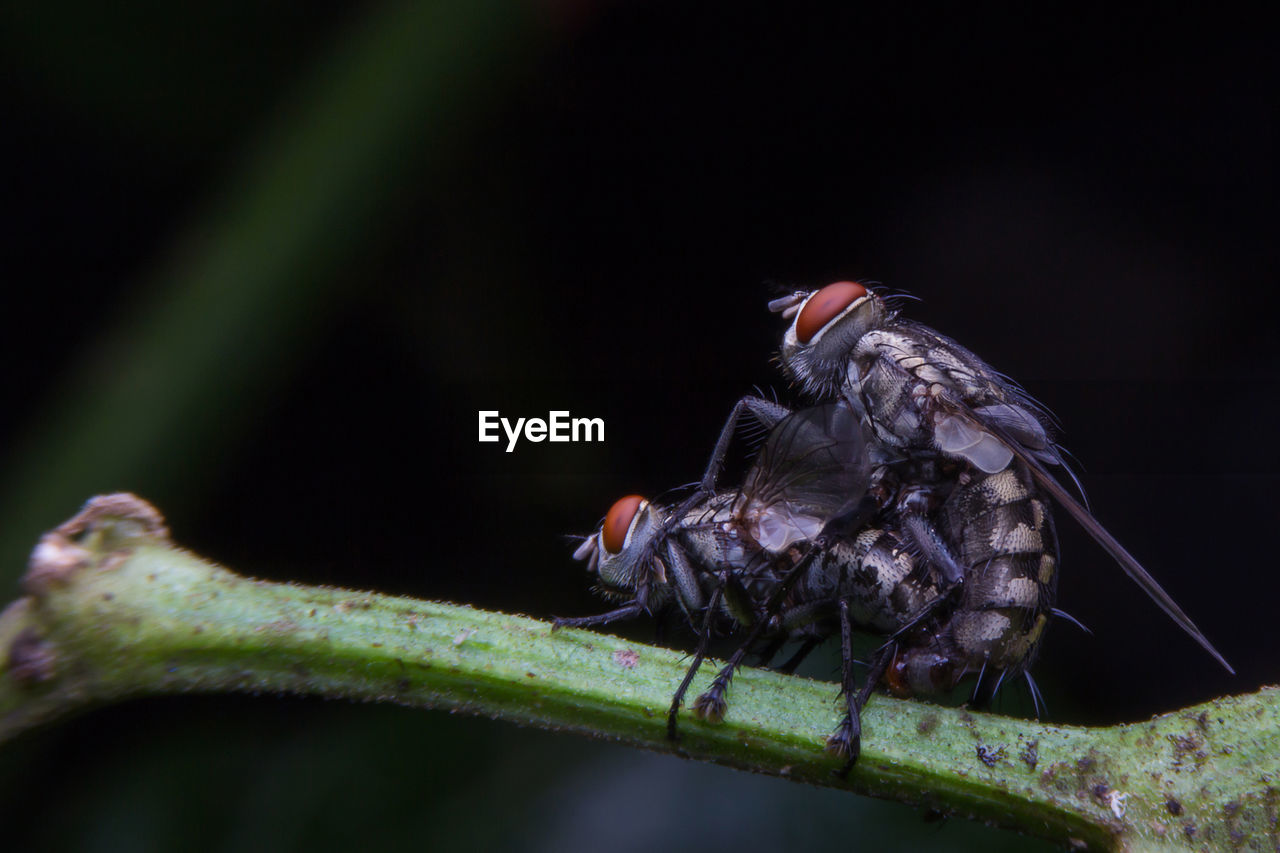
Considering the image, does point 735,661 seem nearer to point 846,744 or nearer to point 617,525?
point 846,744

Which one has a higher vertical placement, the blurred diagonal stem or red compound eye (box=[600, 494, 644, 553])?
the blurred diagonal stem

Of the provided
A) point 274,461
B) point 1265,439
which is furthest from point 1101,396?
point 274,461

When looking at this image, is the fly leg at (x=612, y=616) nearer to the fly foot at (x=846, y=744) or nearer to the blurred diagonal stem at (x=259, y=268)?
the fly foot at (x=846, y=744)

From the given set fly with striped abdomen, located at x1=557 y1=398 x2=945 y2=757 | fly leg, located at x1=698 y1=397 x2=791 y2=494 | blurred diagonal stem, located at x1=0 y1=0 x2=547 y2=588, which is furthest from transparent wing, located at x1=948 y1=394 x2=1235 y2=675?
blurred diagonal stem, located at x1=0 y1=0 x2=547 y2=588

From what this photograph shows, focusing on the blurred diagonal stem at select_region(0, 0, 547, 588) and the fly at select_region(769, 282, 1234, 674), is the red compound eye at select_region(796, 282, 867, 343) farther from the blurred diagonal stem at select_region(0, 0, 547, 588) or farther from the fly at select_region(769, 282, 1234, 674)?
the blurred diagonal stem at select_region(0, 0, 547, 588)

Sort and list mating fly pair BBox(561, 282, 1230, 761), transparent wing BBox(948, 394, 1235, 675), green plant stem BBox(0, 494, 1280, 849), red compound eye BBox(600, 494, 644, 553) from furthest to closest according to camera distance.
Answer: red compound eye BBox(600, 494, 644, 553), mating fly pair BBox(561, 282, 1230, 761), transparent wing BBox(948, 394, 1235, 675), green plant stem BBox(0, 494, 1280, 849)

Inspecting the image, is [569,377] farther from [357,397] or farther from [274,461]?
[274,461]

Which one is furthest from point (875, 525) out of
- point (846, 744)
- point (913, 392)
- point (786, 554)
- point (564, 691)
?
point (564, 691)
